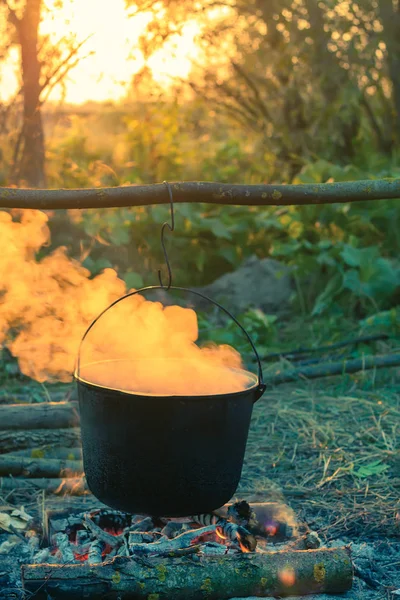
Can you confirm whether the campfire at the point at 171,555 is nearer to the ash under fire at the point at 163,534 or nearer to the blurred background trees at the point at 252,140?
the ash under fire at the point at 163,534

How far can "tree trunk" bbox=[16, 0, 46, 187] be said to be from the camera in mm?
5219

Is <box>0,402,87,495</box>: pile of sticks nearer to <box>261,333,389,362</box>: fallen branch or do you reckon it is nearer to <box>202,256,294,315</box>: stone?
<box>261,333,389,362</box>: fallen branch

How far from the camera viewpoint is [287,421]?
402 centimetres

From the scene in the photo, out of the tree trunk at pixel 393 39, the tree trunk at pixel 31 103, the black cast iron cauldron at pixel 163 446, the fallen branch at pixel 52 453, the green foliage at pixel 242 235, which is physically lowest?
the fallen branch at pixel 52 453

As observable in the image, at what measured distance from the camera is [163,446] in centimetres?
215

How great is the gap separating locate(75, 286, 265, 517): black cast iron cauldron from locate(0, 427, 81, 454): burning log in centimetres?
106

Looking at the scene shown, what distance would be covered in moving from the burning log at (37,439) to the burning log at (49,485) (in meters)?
0.16

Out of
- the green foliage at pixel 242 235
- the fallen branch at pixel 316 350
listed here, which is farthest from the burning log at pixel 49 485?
the green foliage at pixel 242 235

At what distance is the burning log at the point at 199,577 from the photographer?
206 centimetres

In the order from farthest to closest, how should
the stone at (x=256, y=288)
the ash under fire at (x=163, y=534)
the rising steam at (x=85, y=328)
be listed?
the stone at (x=256, y=288)
the rising steam at (x=85, y=328)
the ash under fire at (x=163, y=534)

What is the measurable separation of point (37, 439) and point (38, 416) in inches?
4.7

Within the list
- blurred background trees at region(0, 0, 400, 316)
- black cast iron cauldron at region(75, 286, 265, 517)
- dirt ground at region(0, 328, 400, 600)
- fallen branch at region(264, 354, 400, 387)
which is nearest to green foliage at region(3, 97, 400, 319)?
blurred background trees at region(0, 0, 400, 316)

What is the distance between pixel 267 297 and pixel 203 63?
3341mm

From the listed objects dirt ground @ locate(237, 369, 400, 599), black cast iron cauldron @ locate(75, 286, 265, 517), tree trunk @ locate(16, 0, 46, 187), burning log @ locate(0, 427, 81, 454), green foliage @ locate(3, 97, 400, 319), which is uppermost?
tree trunk @ locate(16, 0, 46, 187)
